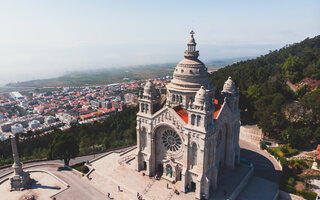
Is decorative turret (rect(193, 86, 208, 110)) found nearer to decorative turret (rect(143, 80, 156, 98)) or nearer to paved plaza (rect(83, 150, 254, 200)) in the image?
decorative turret (rect(143, 80, 156, 98))

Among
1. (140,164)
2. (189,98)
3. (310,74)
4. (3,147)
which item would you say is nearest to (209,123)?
(189,98)

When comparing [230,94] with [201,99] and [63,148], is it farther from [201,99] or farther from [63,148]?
[63,148]

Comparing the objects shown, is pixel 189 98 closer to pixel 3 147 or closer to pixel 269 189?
pixel 269 189

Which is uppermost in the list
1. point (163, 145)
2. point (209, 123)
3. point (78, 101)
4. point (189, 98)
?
point (189, 98)

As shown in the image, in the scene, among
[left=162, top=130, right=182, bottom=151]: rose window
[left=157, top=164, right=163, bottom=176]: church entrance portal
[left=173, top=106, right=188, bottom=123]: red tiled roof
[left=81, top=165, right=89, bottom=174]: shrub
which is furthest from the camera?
[left=81, top=165, right=89, bottom=174]: shrub

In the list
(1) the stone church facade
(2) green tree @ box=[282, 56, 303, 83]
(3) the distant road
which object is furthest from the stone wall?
(2) green tree @ box=[282, 56, 303, 83]

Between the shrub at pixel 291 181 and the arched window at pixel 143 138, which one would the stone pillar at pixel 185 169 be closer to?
the arched window at pixel 143 138

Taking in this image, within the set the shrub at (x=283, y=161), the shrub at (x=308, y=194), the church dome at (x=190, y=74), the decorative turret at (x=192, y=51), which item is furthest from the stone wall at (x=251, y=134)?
the decorative turret at (x=192, y=51)

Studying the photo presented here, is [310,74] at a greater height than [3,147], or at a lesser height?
greater
